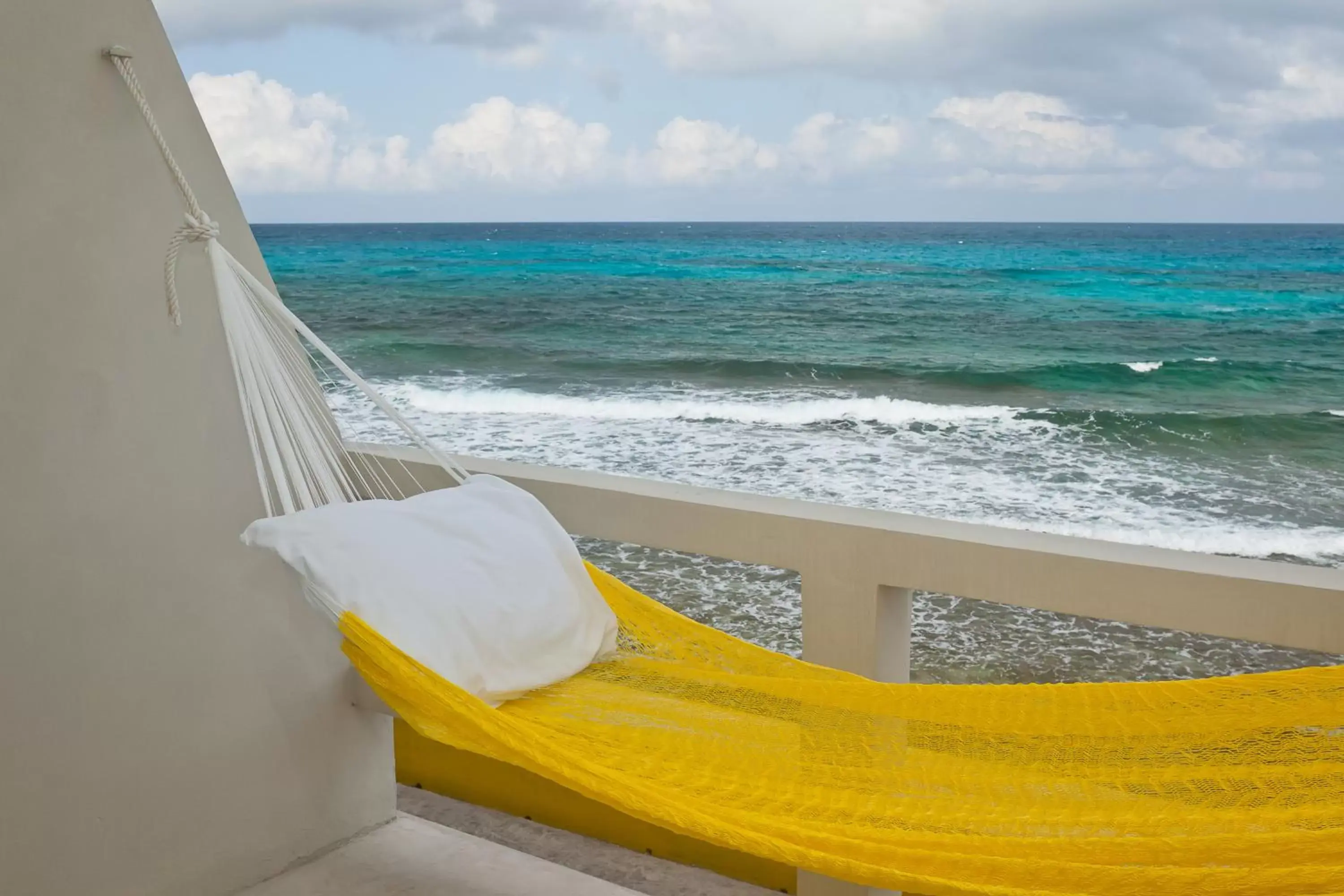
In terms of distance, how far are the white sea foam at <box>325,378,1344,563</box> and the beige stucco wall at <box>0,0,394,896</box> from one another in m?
5.14

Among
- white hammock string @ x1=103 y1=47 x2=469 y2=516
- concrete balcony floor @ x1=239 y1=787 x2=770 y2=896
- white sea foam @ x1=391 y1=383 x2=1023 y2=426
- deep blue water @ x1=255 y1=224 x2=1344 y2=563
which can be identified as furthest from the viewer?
white sea foam @ x1=391 y1=383 x2=1023 y2=426

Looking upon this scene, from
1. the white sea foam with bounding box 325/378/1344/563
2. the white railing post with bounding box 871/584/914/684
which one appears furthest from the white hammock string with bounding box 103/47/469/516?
the white sea foam with bounding box 325/378/1344/563

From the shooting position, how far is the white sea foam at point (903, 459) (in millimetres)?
7035

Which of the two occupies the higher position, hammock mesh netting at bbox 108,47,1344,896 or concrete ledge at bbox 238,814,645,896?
hammock mesh netting at bbox 108,47,1344,896

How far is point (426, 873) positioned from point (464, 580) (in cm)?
56

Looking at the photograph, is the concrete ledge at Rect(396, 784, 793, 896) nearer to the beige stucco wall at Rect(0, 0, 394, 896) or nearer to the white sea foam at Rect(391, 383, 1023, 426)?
the beige stucco wall at Rect(0, 0, 394, 896)

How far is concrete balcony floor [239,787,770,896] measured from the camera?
1663 millimetres

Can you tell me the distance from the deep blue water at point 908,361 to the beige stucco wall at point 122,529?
19.4 feet

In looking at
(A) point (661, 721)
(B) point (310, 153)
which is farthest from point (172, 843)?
(B) point (310, 153)

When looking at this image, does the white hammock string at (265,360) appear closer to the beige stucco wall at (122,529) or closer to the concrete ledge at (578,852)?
the beige stucco wall at (122,529)

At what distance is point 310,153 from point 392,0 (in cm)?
293

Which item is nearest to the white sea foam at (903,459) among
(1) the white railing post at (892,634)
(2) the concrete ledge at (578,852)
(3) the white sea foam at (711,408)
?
(3) the white sea foam at (711,408)

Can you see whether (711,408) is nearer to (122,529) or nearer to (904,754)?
(122,529)

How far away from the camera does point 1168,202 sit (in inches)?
591
